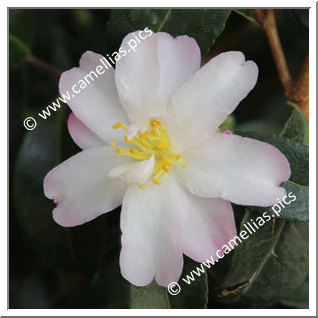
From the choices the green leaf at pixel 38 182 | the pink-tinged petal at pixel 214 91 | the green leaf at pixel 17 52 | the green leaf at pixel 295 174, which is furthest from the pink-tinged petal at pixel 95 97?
the green leaf at pixel 17 52

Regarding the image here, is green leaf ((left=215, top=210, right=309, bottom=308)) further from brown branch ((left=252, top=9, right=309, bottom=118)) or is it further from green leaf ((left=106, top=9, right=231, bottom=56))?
green leaf ((left=106, top=9, right=231, bottom=56))

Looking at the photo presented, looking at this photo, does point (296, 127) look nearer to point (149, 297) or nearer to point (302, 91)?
point (302, 91)

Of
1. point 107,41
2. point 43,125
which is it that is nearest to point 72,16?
point 43,125

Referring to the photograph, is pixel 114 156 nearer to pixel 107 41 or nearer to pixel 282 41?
pixel 107 41

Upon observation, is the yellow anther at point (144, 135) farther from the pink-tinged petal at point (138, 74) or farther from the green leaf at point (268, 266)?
the green leaf at point (268, 266)

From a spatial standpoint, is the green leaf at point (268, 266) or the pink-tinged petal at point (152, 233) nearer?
the pink-tinged petal at point (152, 233)

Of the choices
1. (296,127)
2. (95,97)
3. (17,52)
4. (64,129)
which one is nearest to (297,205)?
(296,127)
